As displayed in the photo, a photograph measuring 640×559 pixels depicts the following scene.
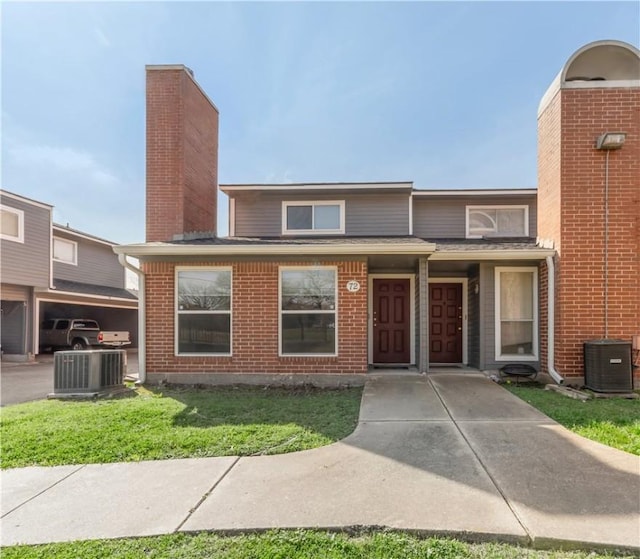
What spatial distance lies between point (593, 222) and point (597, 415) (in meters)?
3.86

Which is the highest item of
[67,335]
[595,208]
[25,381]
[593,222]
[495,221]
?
[495,221]

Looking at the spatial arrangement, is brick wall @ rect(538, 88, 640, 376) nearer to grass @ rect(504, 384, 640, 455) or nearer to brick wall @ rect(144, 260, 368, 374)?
grass @ rect(504, 384, 640, 455)

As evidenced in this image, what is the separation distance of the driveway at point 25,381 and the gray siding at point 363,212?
6063 millimetres

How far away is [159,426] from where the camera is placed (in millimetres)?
4914

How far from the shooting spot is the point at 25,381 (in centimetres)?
934

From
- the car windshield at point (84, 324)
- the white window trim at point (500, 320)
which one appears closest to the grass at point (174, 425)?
the white window trim at point (500, 320)

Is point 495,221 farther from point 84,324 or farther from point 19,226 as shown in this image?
point 84,324

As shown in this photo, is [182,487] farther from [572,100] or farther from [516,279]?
[572,100]

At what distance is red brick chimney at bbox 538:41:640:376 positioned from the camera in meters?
6.89

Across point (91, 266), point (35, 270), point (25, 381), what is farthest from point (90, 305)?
point (25, 381)

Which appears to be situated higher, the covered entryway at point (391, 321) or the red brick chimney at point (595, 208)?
the red brick chimney at point (595, 208)

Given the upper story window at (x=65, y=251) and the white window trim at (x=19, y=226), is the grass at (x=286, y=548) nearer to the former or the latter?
the white window trim at (x=19, y=226)

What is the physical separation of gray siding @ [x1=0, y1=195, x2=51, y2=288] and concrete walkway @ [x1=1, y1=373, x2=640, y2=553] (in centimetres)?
1275

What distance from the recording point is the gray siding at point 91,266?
15992 mm
